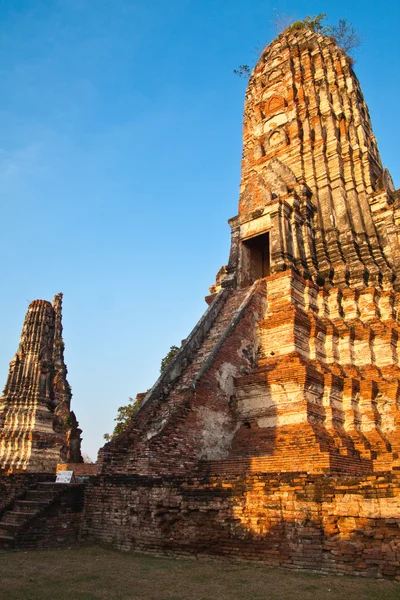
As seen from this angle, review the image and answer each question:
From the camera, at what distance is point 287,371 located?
36.1 feet

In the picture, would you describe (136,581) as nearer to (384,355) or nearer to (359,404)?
(359,404)

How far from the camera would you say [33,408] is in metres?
17.5

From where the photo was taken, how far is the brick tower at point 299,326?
9898 millimetres

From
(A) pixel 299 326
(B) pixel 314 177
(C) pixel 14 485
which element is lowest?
(C) pixel 14 485

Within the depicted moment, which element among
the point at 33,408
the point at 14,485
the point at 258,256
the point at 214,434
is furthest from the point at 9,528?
the point at 258,256

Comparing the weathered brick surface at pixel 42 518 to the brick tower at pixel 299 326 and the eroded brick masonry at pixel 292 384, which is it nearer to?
the eroded brick masonry at pixel 292 384

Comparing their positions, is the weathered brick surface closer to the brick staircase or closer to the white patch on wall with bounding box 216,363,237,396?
the brick staircase

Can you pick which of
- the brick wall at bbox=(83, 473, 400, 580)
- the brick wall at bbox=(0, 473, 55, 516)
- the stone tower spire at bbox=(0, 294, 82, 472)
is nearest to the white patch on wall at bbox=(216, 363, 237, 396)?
the brick wall at bbox=(83, 473, 400, 580)

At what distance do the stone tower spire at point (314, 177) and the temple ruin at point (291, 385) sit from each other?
0.22 ft

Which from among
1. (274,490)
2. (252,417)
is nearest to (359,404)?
(252,417)

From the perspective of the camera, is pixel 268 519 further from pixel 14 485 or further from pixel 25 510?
pixel 14 485

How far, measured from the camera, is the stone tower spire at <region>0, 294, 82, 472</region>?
645 inches

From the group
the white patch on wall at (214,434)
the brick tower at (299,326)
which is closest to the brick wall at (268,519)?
the brick tower at (299,326)

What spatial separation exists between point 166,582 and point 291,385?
6.04 metres
